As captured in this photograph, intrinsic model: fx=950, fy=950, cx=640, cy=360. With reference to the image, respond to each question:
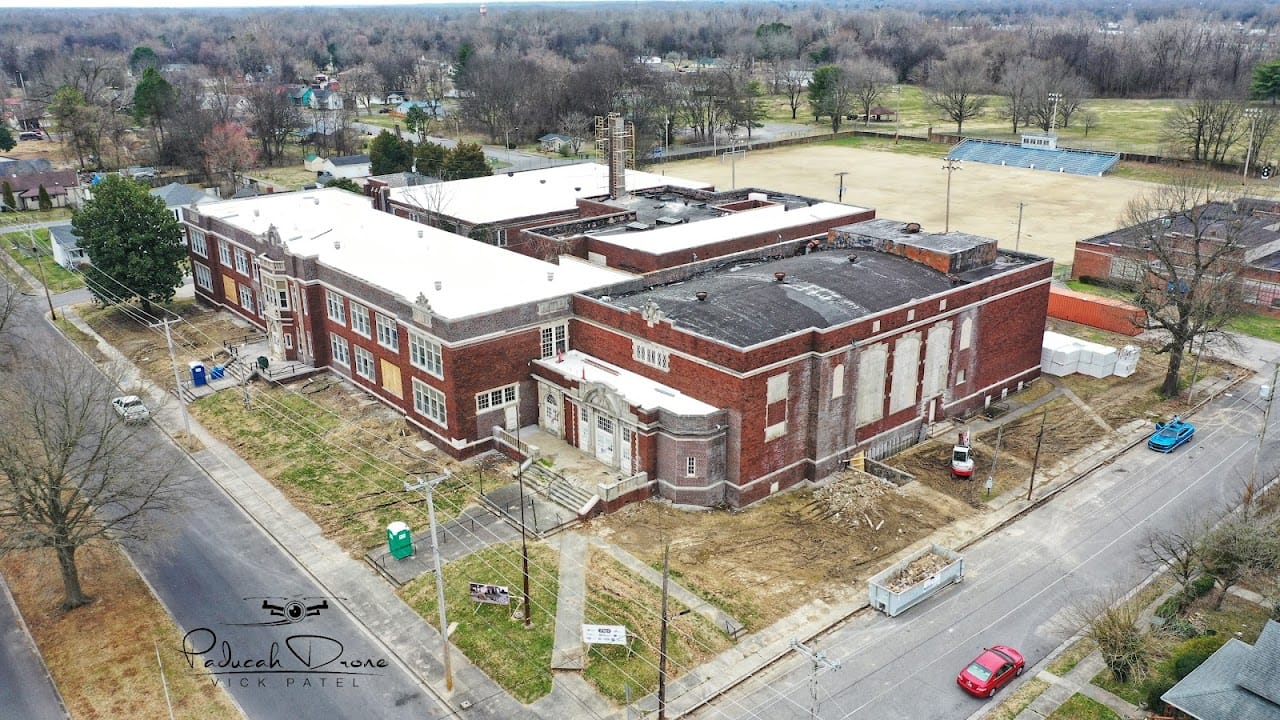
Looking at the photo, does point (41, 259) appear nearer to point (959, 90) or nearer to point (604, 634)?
point (604, 634)

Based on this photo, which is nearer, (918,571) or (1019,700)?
(1019,700)

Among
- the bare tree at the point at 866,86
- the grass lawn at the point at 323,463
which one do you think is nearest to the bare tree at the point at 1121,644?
the grass lawn at the point at 323,463

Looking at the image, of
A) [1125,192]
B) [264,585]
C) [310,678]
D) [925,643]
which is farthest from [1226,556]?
[1125,192]

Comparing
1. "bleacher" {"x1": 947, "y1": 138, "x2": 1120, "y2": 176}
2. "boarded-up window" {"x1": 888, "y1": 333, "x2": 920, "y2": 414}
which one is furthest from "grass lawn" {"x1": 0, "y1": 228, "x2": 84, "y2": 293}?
"bleacher" {"x1": 947, "y1": 138, "x2": 1120, "y2": 176}

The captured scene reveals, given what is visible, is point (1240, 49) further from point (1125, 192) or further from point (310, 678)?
point (310, 678)

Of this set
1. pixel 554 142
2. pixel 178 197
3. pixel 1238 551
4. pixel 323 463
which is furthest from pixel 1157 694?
pixel 554 142

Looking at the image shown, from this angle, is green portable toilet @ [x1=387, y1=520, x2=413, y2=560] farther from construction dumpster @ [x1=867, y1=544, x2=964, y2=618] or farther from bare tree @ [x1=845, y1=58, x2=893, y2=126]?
bare tree @ [x1=845, y1=58, x2=893, y2=126]
